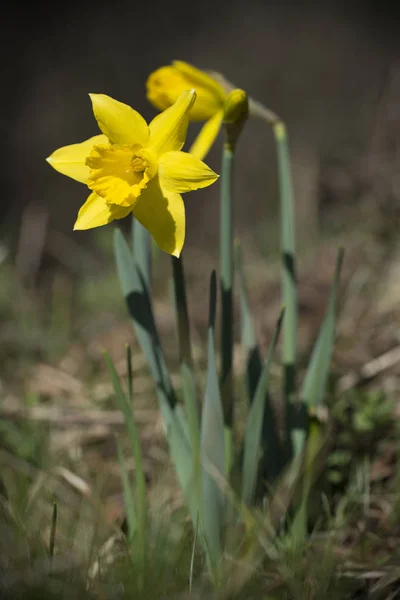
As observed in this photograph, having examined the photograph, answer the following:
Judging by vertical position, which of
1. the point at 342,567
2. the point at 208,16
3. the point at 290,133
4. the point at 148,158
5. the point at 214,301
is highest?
the point at 208,16

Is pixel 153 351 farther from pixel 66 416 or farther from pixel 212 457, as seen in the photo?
pixel 66 416

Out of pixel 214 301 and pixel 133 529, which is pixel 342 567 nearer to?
pixel 133 529

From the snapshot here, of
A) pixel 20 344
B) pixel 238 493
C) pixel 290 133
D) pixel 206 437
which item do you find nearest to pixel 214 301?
pixel 206 437

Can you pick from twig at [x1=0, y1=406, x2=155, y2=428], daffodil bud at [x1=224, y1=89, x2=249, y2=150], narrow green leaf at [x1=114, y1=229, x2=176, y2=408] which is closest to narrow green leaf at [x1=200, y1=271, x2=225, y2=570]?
narrow green leaf at [x1=114, y1=229, x2=176, y2=408]

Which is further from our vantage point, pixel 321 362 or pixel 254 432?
pixel 321 362

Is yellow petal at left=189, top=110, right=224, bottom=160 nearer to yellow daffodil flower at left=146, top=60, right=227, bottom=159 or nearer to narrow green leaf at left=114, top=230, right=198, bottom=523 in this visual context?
yellow daffodil flower at left=146, top=60, right=227, bottom=159

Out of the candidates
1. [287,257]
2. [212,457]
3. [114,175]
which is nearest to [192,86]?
[114,175]

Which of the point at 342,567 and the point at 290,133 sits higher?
the point at 290,133
